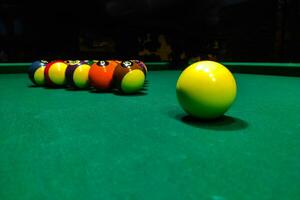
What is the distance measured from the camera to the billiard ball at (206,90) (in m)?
2.32

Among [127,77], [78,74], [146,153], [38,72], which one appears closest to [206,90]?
[146,153]

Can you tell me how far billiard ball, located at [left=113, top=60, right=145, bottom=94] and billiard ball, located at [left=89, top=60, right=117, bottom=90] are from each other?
0.12 metres

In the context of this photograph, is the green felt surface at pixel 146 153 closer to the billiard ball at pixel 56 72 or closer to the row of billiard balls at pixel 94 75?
the row of billiard balls at pixel 94 75

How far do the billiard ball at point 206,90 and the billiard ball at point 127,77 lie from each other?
1353 millimetres

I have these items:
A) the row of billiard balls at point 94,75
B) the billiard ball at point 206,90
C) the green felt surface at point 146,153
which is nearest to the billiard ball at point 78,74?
the row of billiard balls at point 94,75

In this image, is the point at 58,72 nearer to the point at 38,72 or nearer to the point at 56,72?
the point at 56,72

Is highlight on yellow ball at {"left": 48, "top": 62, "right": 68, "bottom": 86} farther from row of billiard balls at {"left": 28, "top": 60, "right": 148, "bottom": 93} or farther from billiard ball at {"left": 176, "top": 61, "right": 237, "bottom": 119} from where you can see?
billiard ball at {"left": 176, "top": 61, "right": 237, "bottom": 119}

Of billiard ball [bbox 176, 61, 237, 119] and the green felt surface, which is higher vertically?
billiard ball [bbox 176, 61, 237, 119]

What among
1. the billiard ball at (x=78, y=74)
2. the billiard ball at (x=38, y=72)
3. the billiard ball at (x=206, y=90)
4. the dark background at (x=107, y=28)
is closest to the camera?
the billiard ball at (x=206, y=90)

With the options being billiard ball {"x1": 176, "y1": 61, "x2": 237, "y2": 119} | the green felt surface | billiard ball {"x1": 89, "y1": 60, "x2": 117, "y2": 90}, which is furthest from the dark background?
billiard ball {"x1": 176, "y1": 61, "x2": 237, "y2": 119}

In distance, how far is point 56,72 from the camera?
4.39m

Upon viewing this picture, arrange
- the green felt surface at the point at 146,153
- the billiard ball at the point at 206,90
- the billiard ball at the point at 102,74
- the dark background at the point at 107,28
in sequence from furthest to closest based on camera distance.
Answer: the dark background at the point at 107,28 → the billiard ball at the point at 102,74 → the billiard ball at the point at 206,90 → the green felt surface at the point at 146,153

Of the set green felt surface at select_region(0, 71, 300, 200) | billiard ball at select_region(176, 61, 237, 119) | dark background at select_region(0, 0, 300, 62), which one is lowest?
green felt surface at select_region(0, 71, 300, 200)

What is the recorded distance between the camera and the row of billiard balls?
3.77 meters
